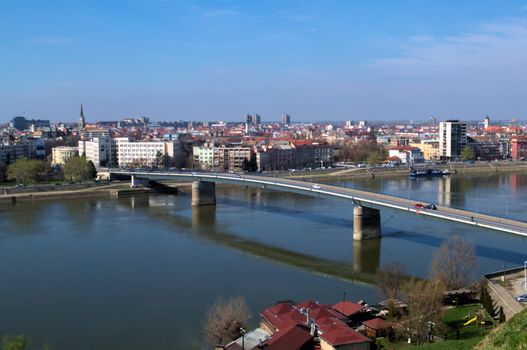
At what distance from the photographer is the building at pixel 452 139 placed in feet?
118

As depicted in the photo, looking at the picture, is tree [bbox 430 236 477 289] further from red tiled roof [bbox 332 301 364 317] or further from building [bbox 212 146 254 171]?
building [bbox 212 146 254 171]

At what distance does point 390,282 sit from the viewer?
7887mm

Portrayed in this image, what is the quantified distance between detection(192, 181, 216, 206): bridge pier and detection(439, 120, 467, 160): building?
70.1 ft

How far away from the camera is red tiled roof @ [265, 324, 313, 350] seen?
235 inches

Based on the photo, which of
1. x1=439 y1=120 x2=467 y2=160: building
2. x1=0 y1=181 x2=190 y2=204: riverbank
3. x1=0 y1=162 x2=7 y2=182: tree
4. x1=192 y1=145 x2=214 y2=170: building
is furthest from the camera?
x1=439 y1=120 x2=467 y2=160: building

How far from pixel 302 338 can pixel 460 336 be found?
1.67m

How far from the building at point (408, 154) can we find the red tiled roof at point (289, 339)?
92.8ft

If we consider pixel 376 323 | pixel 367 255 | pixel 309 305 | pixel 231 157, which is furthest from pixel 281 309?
pixel 231 157

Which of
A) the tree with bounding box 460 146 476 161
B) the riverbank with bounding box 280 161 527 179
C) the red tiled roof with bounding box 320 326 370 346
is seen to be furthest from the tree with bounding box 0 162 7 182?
the tree with bounding box 460 146 476 161

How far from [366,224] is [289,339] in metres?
6.38

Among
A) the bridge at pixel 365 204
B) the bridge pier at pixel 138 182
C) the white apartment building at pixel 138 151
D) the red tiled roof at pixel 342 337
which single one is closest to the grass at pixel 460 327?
the red tiled roof at pixel 342 337

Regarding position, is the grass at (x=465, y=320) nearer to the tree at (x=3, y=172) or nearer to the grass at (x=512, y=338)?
the grass at (x=512, y=338)

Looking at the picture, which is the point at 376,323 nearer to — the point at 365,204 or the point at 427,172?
the point at 365,204

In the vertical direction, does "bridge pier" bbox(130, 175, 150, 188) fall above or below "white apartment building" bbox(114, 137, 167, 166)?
below
